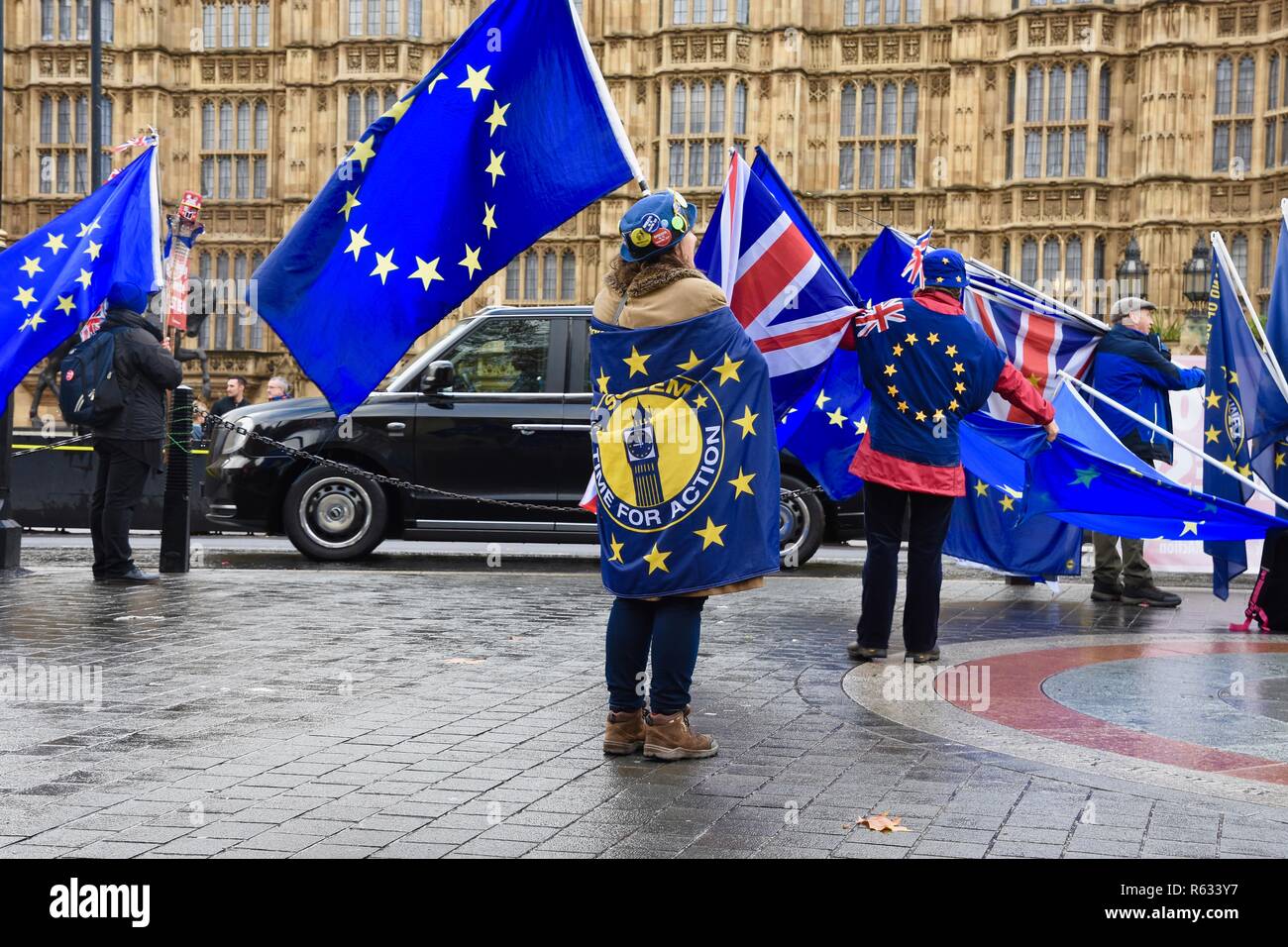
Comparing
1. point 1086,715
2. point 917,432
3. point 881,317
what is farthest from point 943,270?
point 1086,715

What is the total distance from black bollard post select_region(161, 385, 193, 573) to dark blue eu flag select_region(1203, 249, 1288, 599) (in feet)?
21.4

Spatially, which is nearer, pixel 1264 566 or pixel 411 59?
pixel 1264 566

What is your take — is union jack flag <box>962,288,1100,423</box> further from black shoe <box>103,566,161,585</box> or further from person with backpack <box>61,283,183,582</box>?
black shoe <box>103,566,161,585</box>

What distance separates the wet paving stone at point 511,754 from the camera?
407cm

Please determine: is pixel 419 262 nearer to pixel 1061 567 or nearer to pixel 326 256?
pixel 326 256

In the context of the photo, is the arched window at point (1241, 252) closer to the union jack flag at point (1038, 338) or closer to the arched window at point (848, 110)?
the arched window at point (848, 110)

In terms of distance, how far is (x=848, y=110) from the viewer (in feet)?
126

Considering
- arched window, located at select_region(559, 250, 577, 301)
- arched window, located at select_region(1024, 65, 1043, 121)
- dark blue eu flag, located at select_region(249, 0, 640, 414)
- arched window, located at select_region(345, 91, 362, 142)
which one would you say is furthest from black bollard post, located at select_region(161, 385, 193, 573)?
arched window, located at select_region(345, 91, 362, 142)

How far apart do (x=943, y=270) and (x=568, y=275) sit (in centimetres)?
3306

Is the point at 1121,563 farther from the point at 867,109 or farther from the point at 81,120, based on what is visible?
the point at 81,120

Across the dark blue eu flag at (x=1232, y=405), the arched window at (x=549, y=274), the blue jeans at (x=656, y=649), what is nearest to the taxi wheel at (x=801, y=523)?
the dark blue eu flag at (x=1232, y=405)

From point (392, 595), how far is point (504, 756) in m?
4.88
